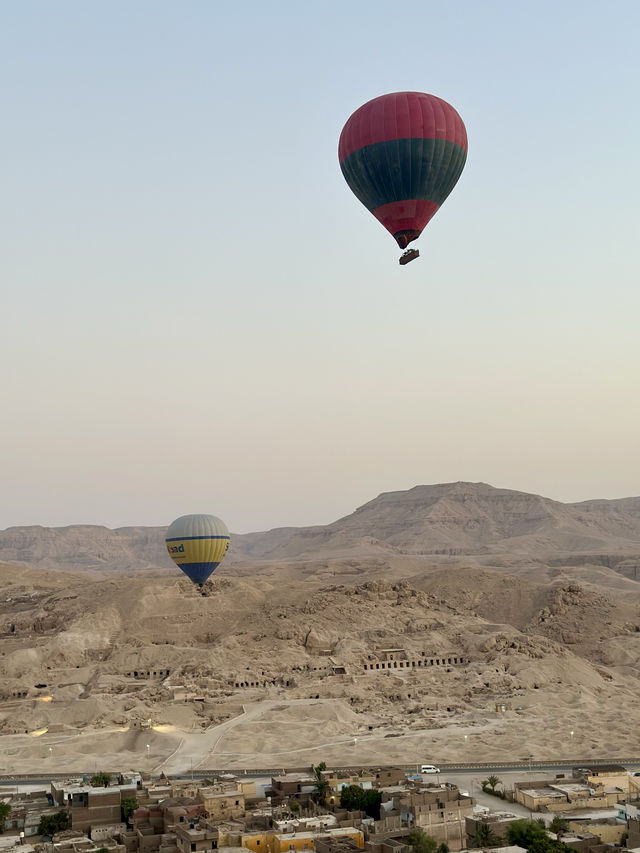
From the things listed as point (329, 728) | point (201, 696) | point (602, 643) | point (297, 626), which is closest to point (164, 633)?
point (297, 626)

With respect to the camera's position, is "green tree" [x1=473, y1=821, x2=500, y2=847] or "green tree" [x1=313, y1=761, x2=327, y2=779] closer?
"green tree" [x1=473, y1=821, x2=500, y2=847]

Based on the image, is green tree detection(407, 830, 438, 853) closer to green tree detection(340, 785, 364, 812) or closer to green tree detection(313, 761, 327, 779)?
green tree detection(340, 785, 364, 812)

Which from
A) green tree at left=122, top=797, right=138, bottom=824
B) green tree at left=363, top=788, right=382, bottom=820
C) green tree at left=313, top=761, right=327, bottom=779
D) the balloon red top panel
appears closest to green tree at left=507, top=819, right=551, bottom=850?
green tree at left=363, top=788, right=382, bottom=820

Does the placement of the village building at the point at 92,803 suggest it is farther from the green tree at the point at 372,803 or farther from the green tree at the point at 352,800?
the green tree at the point at 372,803

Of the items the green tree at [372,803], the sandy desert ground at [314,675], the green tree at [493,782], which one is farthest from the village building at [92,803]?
the green tree at [493,782]

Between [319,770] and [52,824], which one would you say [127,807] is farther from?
[319,770]

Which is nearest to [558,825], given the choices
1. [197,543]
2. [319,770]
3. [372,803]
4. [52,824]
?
[372,803]
